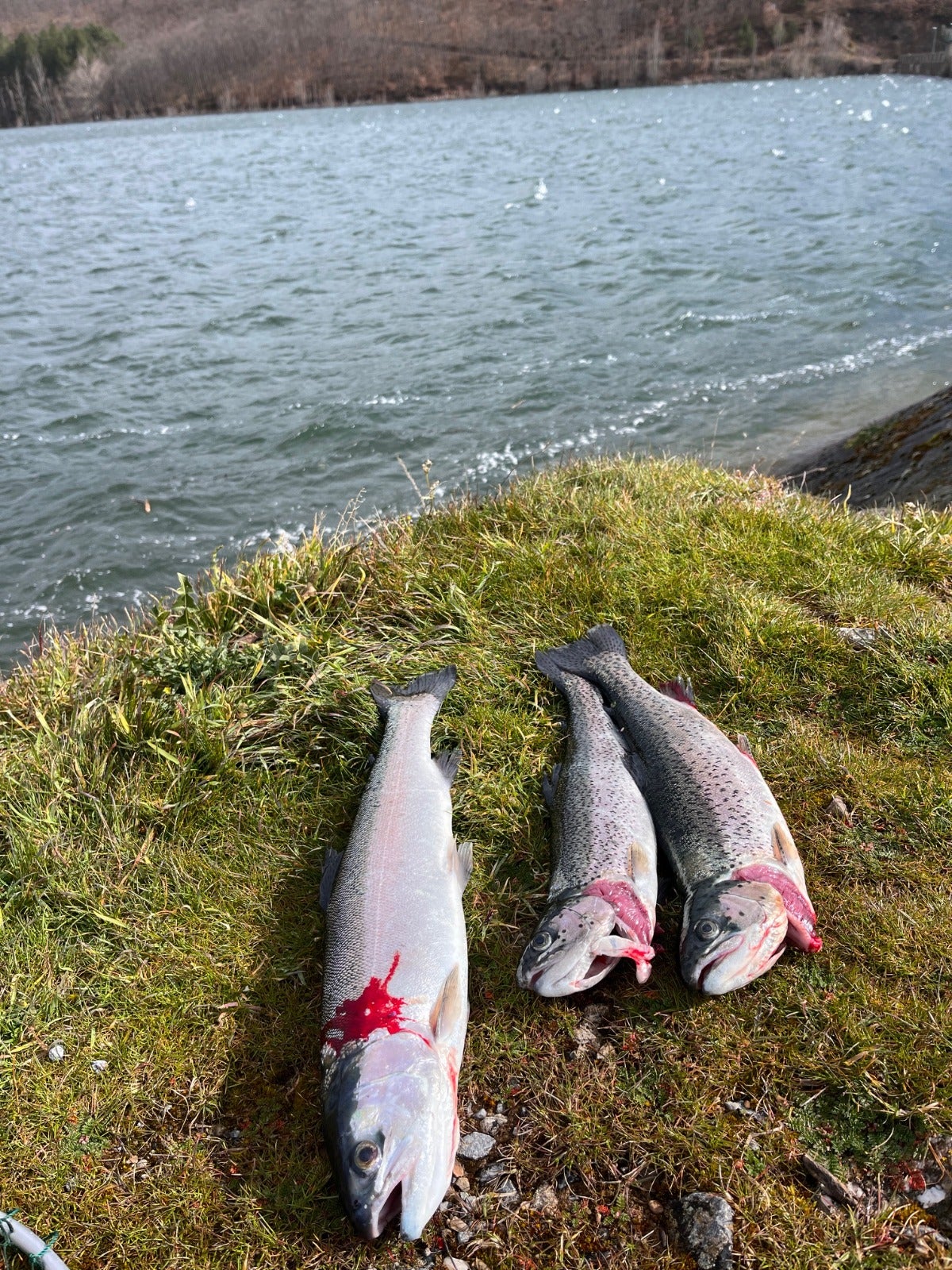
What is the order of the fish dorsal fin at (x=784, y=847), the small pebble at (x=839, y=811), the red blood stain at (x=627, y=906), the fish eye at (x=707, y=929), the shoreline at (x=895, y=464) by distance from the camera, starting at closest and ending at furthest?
the fish eye at (x=707, y=929), the red blood stain at (x=627, y=906), the fish dorsal fin at (x=784, y=847), the small pebble at (x=839, y=811), the shoreline at (x=895, y=464)

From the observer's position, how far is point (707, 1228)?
242cm

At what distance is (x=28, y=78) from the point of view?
91.4 m

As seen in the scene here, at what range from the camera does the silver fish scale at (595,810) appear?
3.22 m

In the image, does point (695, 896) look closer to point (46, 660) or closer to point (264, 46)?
point (46, 660)

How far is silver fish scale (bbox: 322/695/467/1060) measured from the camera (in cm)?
284

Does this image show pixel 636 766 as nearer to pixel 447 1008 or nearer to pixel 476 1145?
pixel 447 1008

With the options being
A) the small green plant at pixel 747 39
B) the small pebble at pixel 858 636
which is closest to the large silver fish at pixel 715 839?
the small pebble at pixel 858 636

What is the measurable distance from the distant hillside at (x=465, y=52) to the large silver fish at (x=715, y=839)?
3304 inches

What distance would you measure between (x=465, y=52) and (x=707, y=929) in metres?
105

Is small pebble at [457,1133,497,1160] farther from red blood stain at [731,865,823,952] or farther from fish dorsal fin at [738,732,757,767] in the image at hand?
fish dorsal fin at [738,732,757,767]

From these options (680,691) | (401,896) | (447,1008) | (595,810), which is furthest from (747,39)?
(447,1008)

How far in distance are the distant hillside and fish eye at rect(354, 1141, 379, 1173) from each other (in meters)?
86.0

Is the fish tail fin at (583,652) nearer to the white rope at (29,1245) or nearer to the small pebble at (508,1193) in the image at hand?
the small pebble at (508,1193)

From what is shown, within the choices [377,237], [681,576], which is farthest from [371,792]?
[377,237]
